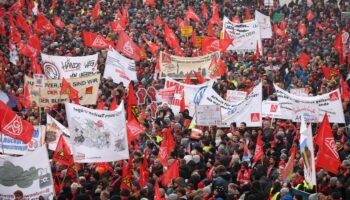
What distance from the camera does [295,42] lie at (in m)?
32.5

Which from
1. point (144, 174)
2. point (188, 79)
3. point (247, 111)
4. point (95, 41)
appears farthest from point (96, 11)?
point (144, 174)

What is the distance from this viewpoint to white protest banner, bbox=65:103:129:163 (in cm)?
1527

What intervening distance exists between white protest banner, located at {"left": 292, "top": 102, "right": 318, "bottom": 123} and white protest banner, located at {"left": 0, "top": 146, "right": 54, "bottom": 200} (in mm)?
6224

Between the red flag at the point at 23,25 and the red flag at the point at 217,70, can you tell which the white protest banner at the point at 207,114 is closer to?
the red flag at the point at 217,70

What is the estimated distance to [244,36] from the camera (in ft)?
95.1

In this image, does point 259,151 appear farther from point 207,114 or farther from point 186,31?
point 186,31

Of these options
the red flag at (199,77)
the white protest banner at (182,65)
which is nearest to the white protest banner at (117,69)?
the white protest banner at (182,65)

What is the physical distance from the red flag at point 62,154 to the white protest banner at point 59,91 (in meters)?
4.82

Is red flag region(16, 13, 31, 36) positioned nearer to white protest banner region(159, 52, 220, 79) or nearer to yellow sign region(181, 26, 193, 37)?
yellow sign region(181, 26, 193, 37)

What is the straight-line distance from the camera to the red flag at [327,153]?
14.7m

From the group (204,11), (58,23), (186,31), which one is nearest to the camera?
(186,31)

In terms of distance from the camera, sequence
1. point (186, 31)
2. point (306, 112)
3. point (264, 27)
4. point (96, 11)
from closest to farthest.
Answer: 1. point (306, 112)
2. point (186, 31)
3. point (264, 27)
4. point (96, 11)

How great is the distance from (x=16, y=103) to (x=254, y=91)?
19.9 ft

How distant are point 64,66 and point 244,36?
22.4 feet
